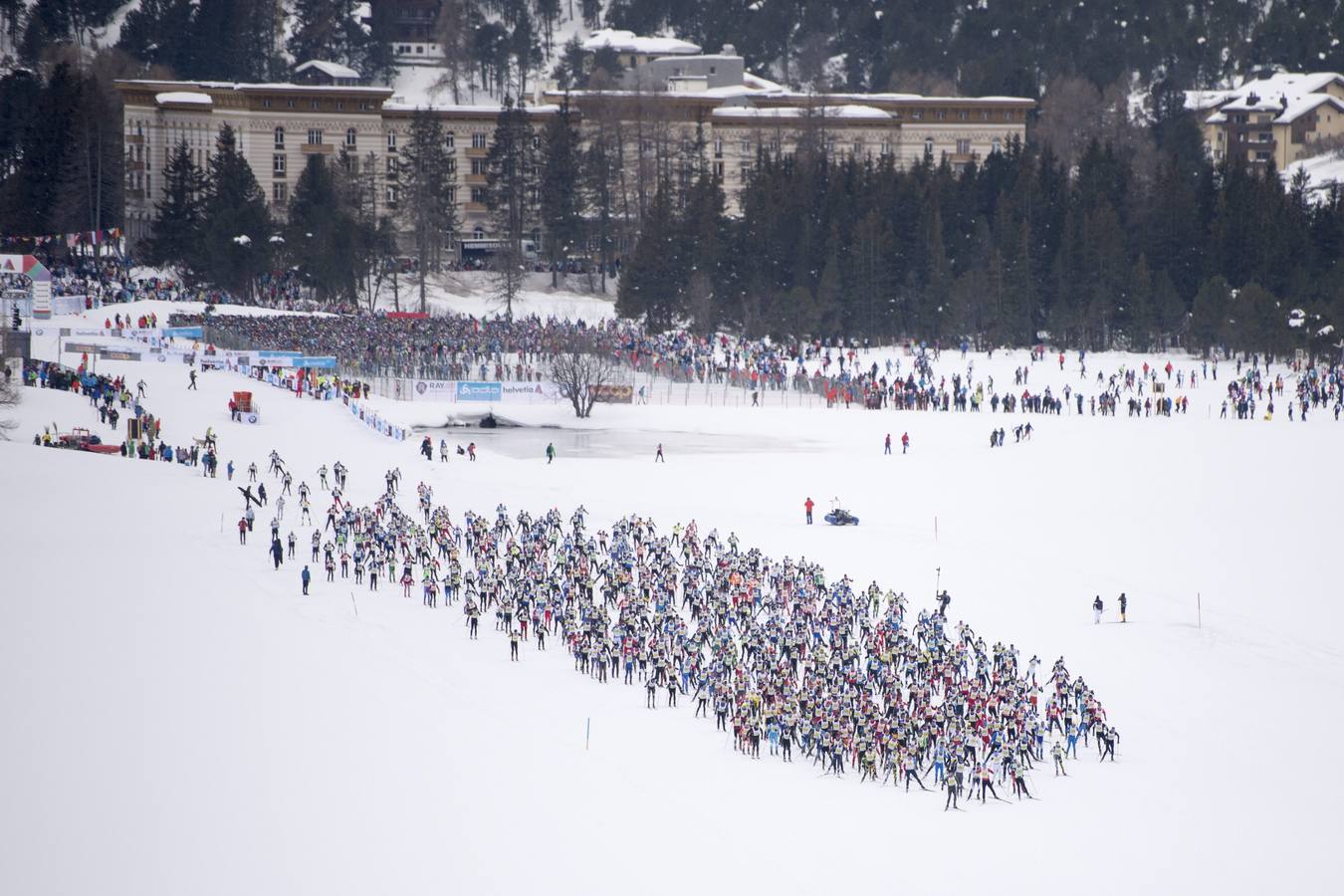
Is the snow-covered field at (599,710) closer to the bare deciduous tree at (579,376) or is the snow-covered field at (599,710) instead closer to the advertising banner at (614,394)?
the bare deciduous tree at (579,376)

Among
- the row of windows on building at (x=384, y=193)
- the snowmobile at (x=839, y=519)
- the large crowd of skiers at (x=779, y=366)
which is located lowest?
the snowmobile at (x=839, y=519)

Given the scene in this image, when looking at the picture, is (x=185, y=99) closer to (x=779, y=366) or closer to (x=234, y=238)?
(x=234, y=238)

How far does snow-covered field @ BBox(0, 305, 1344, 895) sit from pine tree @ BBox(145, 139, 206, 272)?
36008mm

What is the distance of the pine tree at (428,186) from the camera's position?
90.1 m

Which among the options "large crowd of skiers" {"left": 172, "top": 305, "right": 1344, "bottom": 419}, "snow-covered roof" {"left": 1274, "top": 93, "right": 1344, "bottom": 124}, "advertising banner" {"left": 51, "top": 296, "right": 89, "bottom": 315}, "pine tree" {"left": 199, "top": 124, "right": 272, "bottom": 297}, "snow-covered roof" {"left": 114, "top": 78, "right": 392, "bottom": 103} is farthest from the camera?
"snow-covered roof" {"left": 1274, "top": 93, "right": 1344, "bottom": 124}

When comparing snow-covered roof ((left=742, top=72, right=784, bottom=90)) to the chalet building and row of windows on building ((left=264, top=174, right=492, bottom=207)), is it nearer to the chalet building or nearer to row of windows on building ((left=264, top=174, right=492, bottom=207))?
row of windows on building ((left=264, top=174, right=492, bottom=207))

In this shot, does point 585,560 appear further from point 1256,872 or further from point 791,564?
point 1256,872

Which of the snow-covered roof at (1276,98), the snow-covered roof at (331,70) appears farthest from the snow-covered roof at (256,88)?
the snow-covered roof at (1276,98)

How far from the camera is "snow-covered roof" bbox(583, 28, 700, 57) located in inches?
5103

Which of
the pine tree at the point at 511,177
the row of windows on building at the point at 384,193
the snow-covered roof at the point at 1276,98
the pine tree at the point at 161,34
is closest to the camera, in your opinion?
the pine tree at the point at 511,177

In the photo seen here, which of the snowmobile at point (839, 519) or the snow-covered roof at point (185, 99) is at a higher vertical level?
the snow-covered roof at point (185, 99)

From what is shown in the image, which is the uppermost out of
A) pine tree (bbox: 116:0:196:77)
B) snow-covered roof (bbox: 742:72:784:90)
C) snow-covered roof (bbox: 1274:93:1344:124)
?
pine tree (bbox: 116:0:196:77)

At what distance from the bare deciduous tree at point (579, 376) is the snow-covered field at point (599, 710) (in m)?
12.7

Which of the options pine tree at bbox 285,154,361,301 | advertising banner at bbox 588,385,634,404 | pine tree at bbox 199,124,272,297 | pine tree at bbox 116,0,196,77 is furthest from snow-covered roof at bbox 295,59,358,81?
advertising banner at bbox 588,385,634,404
